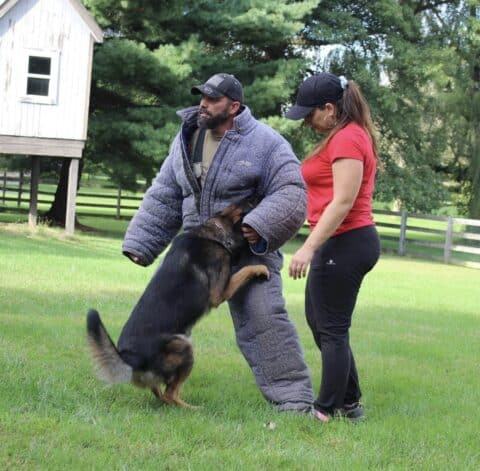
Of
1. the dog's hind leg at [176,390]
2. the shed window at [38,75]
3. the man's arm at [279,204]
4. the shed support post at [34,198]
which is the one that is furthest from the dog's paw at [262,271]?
the shed support post at [34,198]

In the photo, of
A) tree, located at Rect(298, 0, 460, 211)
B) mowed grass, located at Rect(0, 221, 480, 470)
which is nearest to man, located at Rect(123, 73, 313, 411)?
mowed grass, located at Rect(0, 221, 480, 470)

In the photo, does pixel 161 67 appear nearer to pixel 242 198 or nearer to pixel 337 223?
pixel 242 198

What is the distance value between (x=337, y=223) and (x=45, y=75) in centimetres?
1708

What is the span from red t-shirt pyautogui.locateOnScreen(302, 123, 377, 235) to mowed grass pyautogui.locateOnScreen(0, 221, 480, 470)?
0.98m

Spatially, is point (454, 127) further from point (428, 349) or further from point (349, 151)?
point (349, 151)

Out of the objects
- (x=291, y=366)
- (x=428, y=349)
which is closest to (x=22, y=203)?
(x=428, y=349)

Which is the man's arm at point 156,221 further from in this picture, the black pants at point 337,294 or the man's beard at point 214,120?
the black pants at point 337,294

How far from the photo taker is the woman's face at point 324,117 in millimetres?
4930

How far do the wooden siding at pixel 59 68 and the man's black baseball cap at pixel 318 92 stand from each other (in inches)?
647

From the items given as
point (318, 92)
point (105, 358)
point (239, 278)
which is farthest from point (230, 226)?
point (105, 358)

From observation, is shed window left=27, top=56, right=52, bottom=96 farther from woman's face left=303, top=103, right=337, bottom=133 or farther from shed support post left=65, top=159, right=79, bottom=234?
woman's face left=303, top=103, right=337, bottom=133

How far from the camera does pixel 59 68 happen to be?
20.6 meters

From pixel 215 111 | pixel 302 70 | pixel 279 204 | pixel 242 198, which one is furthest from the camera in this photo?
pixel 302 70

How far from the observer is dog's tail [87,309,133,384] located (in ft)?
15.6
